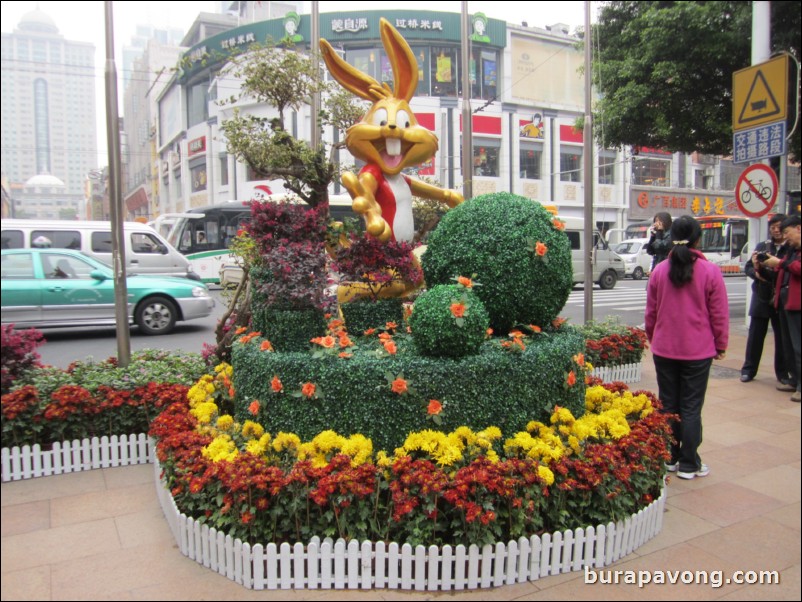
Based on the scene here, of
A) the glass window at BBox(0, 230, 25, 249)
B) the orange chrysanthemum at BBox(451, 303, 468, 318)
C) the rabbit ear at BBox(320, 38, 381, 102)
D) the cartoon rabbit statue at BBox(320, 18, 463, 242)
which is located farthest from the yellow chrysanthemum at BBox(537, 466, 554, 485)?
the rabbit ear at BBox(320, 38, 381, 102)

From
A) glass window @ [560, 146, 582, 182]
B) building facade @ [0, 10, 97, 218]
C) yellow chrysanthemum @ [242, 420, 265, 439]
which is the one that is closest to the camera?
building facade @ [0, 10, 97, 218]

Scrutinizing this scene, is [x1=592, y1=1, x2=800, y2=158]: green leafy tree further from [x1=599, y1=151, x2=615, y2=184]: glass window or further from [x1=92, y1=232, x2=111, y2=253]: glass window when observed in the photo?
[x1=599, y1=151, x2=615, y2=184]: glass window

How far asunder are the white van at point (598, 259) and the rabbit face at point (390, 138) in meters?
15.7

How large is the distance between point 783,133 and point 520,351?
3.54m

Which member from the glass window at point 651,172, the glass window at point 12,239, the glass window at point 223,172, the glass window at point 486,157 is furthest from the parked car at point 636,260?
the glass window at point 12,239

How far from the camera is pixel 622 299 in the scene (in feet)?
53.7

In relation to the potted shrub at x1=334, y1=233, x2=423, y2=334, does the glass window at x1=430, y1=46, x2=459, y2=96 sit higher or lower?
higher

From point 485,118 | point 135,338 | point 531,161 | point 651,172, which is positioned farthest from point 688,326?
point 651,172

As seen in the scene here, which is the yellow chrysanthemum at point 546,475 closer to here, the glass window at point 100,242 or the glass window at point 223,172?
the glass window at point 100,242

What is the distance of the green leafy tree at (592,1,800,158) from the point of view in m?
8.66

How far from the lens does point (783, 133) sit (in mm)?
5180

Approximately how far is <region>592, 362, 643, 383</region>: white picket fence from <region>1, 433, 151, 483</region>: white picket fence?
15.3ft

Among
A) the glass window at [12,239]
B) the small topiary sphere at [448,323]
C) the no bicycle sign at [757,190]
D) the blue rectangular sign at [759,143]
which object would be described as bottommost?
the small topiary sphere at [448,323]

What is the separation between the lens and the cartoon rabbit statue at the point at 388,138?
441 centimetres
